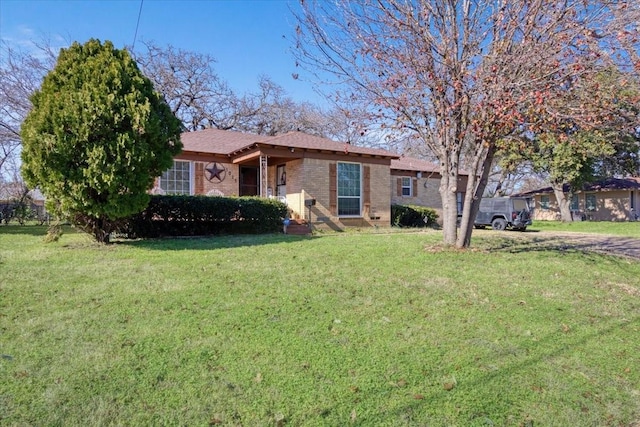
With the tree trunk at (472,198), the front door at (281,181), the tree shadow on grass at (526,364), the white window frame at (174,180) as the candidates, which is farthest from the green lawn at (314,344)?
the front door at (281,181)

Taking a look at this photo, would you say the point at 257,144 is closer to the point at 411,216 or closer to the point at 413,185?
the point at 411,216

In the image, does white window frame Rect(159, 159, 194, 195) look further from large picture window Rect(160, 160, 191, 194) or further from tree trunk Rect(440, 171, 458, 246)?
tree trunk Rect(440, 171, 458, 246)

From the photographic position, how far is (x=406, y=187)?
22.4m

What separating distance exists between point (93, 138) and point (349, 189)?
9.81 metres

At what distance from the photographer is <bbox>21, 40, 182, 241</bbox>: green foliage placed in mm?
7762

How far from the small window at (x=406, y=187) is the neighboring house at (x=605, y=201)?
41.2ft

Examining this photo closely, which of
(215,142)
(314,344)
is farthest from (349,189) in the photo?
Answer: (314,344)

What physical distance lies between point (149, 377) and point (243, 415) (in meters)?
0.86

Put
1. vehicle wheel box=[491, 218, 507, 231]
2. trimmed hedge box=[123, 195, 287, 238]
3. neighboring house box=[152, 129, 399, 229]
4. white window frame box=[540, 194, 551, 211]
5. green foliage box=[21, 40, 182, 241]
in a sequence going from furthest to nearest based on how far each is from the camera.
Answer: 1. white window frame box=[540, 194, 551, 211]
2. vehicle wheel box=[491, 218, 507, 231]
3. neighboring house box=[152, 129, 399, 229]
4. trimmed hedge box=[123, 195, 287, 238]
5. green foliage box=[21, 40, 182, 241]

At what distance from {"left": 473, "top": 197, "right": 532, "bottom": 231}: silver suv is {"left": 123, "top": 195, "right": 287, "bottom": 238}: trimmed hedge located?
10.1m

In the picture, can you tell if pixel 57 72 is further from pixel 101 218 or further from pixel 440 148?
pixel 440 148

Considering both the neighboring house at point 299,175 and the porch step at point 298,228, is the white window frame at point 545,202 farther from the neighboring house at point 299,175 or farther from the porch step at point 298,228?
the porch step at point 298,228

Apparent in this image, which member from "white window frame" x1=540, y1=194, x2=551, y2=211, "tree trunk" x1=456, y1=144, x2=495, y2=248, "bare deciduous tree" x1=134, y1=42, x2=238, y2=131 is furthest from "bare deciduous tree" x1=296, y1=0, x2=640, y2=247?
"white window frame" x1=540, y1=194, x2=551, y2=211

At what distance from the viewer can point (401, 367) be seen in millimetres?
3387
